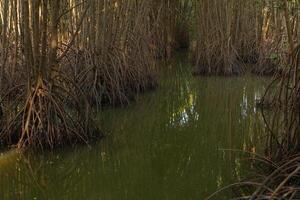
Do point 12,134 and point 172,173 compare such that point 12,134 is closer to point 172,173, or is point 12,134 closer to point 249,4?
point 172,173

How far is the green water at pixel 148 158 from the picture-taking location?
4855 mm

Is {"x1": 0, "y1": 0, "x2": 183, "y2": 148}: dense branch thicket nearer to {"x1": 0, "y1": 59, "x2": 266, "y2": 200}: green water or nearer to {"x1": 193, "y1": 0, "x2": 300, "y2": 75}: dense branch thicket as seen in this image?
{"x1": 0, "y1": 59, "x2": 266, "y2": 200}: green water

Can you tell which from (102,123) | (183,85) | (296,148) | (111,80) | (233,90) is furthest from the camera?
(183,85)

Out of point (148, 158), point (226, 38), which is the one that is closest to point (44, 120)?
point (148, 158)

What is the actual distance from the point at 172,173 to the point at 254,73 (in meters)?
7.69

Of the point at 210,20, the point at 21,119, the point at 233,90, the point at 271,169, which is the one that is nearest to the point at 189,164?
the point at 271,169

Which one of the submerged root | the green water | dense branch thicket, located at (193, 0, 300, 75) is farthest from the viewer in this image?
dense branch thicket, located at (193, 0, 300, 75)

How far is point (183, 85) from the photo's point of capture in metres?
11.3

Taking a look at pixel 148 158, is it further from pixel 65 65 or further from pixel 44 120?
pixel 65 65

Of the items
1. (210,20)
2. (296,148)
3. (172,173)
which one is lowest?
(172,173)

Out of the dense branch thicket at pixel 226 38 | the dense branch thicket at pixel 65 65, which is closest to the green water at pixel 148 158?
the dense branch thicket at pixel 65 65

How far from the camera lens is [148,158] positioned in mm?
5891

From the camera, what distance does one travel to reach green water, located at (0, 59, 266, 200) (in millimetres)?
4855

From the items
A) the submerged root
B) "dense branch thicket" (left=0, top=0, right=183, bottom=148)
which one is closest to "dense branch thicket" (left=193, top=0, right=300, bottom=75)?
"dense branch thicket" (left=0, top=0, right=183, bottom=148)
